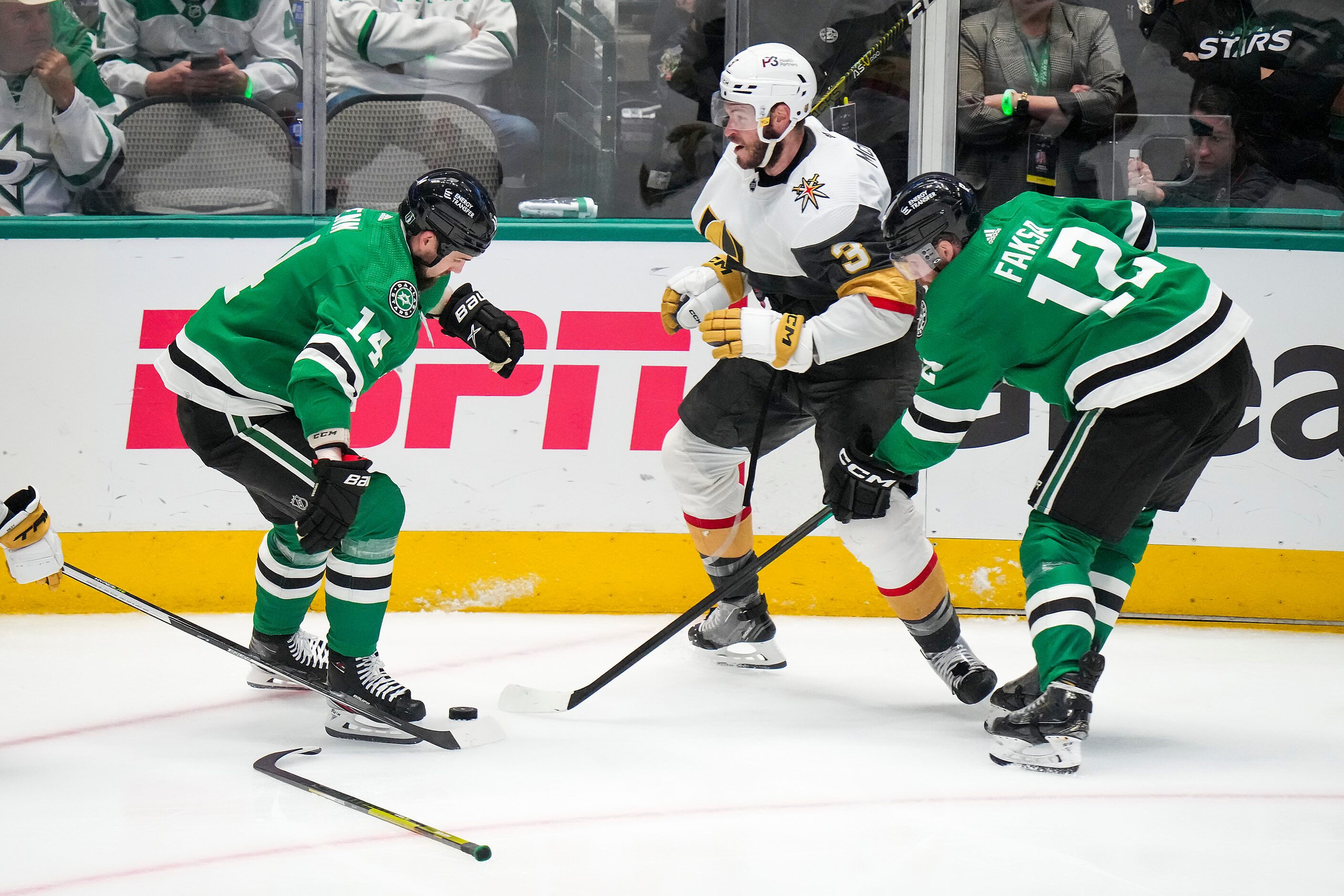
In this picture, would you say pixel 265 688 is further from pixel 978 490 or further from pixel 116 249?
pixel 978 490

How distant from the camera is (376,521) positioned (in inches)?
107

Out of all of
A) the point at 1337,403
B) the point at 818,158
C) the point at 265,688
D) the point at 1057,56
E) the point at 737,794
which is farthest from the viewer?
the point at 1057,56

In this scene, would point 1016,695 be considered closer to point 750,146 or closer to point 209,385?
point 750,146

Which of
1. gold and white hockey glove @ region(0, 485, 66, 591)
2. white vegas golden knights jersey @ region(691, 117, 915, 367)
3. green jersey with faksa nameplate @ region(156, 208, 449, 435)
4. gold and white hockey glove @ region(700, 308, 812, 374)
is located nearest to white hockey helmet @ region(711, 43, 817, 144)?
white vegas golden knights jersey @ region(691, 117, 915, 367)

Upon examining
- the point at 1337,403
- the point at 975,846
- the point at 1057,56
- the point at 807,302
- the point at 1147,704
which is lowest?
the point at 1147,704

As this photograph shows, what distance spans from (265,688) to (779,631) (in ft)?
5.13

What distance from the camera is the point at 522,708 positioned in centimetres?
304

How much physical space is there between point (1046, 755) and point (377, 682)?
4.85ft

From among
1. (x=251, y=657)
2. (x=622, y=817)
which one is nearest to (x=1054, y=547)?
(x=622, y=817)

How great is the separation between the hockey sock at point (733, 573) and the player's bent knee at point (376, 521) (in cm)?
104

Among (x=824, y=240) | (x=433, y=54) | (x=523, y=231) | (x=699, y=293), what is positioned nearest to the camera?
(x=824, y=240)

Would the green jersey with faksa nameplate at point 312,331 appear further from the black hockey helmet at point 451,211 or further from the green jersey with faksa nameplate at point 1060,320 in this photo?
the green jersey with faksa nameplate at point 1060,320

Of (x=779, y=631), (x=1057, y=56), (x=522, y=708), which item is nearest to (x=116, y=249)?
(x=522, y=708)

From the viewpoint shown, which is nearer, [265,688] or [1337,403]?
[265,688]
